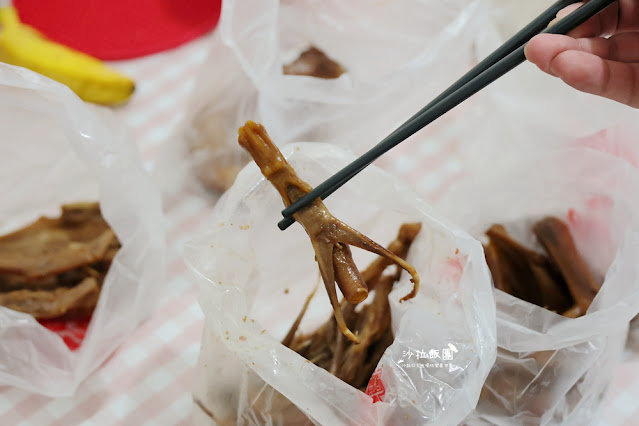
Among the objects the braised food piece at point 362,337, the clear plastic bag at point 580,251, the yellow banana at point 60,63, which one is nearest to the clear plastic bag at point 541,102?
the clear plastic bag at point 580,251

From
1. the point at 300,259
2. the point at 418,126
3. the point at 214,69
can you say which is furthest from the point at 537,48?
the point at 214,69

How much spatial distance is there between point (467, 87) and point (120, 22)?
82 centimetres

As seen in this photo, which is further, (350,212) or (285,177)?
(350,212)

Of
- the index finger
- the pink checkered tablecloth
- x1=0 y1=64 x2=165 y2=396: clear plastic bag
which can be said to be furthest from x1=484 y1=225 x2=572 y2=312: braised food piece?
x1=0 y1=64 x2=165 y2=396: clear plastic bag

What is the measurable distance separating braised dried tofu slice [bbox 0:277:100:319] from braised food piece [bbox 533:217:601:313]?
57 cm

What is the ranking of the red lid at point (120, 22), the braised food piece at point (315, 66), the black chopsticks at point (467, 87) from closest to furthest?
the black chopsticks at point (467, 87)
the braised food piece at point (315, 66)
the red lid at point (120, 22)

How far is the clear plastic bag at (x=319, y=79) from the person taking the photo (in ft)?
2.72

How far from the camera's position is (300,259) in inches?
32.7

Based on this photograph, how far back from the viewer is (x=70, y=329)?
819mm

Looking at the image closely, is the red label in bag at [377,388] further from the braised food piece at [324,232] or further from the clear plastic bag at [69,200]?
the clear plastic bag at [69,200]

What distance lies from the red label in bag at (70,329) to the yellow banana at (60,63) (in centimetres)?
37

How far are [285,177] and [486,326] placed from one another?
0.76ft

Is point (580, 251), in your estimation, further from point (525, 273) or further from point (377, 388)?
point (377, 388)

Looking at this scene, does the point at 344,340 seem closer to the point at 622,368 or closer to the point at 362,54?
the point at 622,368
